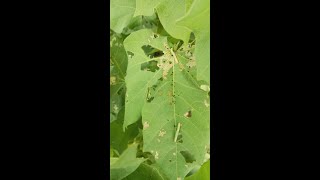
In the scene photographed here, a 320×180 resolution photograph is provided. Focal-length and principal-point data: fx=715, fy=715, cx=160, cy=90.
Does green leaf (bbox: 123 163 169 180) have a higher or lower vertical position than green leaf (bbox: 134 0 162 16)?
lower

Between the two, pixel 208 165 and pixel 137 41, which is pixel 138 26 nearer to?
pixel 137 41

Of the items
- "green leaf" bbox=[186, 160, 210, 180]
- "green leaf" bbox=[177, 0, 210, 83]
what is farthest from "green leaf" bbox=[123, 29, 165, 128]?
"green leaf" bbox=[186, 160, 210, 180]

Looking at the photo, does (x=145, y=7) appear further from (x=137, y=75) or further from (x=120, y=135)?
(x=120, y=135)

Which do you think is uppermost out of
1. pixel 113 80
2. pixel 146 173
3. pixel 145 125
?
pixel 113 80

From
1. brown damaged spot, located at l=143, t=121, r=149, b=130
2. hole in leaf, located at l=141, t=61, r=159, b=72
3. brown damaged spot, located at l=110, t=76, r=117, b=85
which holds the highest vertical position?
hole in leaf, located at l=141, t=61, r=159, b=72

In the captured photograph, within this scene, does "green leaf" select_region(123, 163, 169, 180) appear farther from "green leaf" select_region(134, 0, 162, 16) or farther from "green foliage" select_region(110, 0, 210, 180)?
"green leaf" select_region(134, 0, 162, 16)

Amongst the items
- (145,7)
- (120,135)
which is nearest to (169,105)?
(120,135)

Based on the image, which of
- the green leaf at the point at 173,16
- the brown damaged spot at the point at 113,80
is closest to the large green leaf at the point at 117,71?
the brown damaged spot at the point at 113,80
